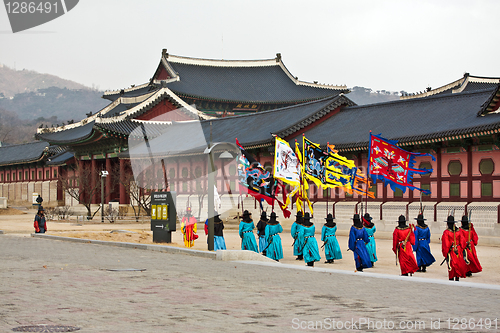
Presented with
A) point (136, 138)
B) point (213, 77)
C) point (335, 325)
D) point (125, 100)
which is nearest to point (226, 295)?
point (335, 325)

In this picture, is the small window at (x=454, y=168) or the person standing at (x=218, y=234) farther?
the small window at (x=454, y=168)

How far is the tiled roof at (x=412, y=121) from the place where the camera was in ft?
89.0

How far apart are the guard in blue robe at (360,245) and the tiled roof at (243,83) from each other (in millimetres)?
40441

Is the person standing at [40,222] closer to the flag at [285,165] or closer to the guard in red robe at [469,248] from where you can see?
the flag at [285,165]

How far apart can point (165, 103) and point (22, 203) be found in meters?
24.7

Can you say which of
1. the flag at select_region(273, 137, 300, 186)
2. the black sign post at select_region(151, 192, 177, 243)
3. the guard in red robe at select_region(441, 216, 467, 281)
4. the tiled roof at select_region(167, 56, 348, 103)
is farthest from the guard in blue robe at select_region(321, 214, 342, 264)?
the tiled roof at select_region(167, 56, 348, 103)

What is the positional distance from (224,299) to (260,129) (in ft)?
103

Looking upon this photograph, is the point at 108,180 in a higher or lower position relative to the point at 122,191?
higher

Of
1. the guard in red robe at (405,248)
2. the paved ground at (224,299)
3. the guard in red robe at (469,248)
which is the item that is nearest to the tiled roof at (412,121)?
the guard in red robe at (469,248)

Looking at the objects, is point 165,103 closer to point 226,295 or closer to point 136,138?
point 136,138

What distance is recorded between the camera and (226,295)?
1008cm

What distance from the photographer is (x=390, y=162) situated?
2242cm

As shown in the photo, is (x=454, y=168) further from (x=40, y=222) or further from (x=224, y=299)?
(x=224, y=299)

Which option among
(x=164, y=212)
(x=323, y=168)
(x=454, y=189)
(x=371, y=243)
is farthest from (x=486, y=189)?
(x=164, y=212)
